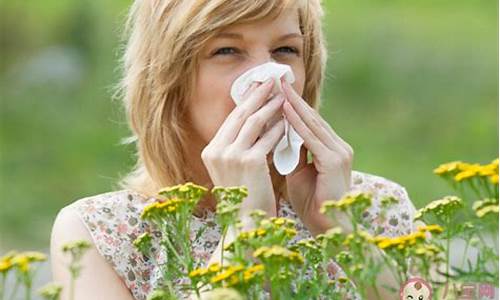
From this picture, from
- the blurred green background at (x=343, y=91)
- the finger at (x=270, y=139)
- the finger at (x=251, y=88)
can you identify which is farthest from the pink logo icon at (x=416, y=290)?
the blurred green background at (x=343, y=91)

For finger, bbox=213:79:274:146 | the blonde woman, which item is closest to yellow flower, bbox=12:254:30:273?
the blonde woman

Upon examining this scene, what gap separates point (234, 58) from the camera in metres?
2.61

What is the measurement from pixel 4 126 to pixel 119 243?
199 inches

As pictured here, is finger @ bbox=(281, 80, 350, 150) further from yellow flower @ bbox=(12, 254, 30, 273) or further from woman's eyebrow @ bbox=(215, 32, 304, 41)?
yellow flower @ bbox=(12, 254, 30, 273)

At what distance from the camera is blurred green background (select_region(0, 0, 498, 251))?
7148 millimetres

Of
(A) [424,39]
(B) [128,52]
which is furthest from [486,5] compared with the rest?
(B) [128,52]

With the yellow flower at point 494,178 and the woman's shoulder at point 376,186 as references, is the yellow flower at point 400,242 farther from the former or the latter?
the woman's shoulder at point 376,186

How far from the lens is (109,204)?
2.86 meters

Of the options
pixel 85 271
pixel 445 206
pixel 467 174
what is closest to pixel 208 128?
pixel 85 271

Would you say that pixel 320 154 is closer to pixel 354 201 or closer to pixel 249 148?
pixel 249 148

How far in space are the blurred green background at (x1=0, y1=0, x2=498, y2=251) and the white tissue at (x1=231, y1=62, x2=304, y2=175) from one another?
4213mm

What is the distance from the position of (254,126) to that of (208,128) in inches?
9.8

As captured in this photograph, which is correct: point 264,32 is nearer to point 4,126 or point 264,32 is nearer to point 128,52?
point 128,52

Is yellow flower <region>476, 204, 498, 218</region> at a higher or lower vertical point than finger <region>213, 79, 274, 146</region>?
lower
